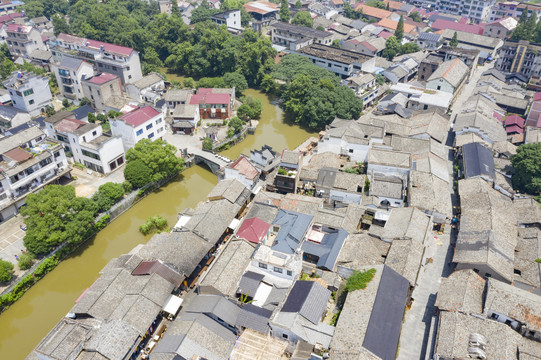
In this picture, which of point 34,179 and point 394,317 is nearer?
point 394,317

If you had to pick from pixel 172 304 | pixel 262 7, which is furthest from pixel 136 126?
pixel 262 7

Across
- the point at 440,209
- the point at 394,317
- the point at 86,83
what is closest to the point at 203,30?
the point at 86,83

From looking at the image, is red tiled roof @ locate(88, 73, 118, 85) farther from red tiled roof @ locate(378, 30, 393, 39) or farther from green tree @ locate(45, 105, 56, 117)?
red tiled roof @ locate(378, 30, 393, 39)

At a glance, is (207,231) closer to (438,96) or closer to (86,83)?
(86,83)

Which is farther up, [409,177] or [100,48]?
[100,48]

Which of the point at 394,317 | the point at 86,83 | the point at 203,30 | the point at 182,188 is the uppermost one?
the point at 203,30

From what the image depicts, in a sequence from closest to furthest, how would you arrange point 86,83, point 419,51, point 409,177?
point 409,177 < point 86,83 < point 419,51

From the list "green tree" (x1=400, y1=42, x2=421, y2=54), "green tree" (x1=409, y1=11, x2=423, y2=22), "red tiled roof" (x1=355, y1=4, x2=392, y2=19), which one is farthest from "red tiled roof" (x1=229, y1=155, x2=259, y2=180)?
"green tree" (x1=409, y1=11, x2=423, y2=22)

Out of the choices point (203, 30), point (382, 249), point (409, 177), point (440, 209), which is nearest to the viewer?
point (382, 249)
